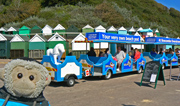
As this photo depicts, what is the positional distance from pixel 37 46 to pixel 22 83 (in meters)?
24.2

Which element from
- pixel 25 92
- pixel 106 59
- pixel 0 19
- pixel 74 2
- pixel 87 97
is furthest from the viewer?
pixel 74 2

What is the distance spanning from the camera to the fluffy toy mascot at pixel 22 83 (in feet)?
9.32

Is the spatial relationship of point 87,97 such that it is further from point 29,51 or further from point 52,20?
point 52,20

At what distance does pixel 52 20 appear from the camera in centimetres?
5009

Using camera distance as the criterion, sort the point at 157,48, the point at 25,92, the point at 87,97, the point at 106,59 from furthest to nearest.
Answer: the point at 157,48 < the point at 106,59 < the point at 87,97 < the point at 25,92

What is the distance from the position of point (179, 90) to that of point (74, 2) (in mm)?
60881

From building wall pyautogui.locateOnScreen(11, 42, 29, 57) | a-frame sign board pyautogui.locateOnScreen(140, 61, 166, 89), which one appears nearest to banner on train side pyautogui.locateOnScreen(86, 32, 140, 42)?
a-frame sign board pyautogui.locateOnScreen(140, 61, 166, 89)

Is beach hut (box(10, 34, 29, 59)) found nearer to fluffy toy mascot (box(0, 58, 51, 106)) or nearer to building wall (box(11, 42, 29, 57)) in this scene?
building wall (box(11, 42, 29, 57))

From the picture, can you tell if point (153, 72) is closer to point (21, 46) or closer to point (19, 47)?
point (21, 46)

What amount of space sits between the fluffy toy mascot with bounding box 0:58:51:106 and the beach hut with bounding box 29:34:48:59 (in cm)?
2363

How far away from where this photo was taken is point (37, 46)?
85.8 feet

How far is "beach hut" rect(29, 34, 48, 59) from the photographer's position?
2605 centimetres

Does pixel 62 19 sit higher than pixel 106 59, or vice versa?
pixel 62 19

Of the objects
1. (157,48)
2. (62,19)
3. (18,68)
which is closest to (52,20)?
(62,19)
